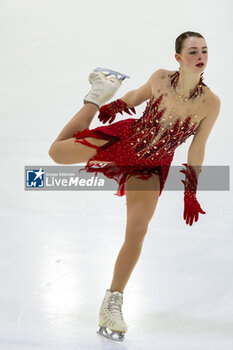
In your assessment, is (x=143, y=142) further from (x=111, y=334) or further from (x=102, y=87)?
(x=111, y=334)

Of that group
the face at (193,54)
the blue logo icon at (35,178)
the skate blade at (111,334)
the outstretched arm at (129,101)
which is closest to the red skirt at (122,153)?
the outstretched arm at (129,101)

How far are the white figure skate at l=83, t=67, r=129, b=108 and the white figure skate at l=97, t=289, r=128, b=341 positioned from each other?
3.17 ft

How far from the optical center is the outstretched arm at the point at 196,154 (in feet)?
9.64

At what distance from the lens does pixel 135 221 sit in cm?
297

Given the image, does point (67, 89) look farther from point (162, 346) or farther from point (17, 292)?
point (162, 346)

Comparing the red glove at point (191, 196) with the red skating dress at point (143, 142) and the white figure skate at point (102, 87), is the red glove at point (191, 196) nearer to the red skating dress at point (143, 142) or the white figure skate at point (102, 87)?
the red skating dress at point (143, 142)

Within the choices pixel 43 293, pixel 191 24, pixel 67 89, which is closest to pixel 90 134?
pixel 43 293

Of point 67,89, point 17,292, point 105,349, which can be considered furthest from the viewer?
point 67,89

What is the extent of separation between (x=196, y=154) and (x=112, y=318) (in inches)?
34.7

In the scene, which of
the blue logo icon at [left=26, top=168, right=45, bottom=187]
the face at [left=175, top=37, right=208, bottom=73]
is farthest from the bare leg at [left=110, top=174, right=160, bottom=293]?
the blue logo icon at [left=26, top=168, right=45, bottom=187]

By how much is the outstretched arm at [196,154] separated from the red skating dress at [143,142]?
0.05 meters

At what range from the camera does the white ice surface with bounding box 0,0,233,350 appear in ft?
10.1

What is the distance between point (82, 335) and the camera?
2.97m

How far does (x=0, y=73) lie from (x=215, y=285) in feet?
14.8
